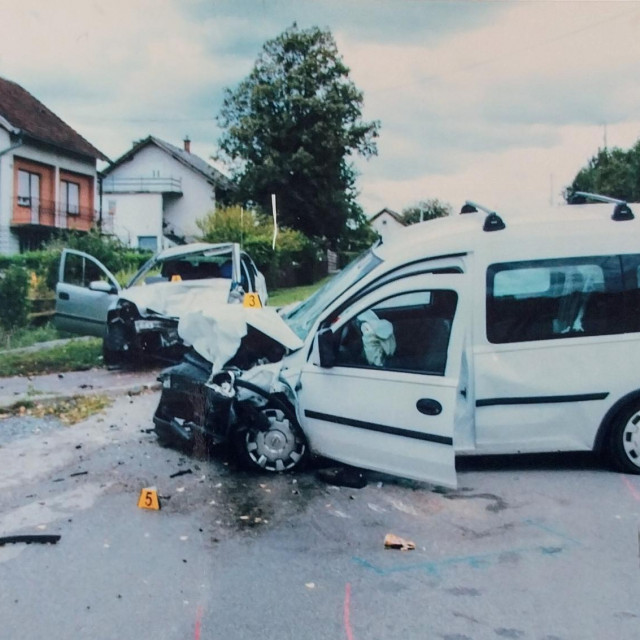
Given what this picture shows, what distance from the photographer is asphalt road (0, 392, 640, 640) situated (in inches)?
146

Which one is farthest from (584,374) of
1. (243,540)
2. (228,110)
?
(228,110)

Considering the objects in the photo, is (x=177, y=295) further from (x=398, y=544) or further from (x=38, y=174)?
(x=38, y=174)

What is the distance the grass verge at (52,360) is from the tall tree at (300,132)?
6.63m

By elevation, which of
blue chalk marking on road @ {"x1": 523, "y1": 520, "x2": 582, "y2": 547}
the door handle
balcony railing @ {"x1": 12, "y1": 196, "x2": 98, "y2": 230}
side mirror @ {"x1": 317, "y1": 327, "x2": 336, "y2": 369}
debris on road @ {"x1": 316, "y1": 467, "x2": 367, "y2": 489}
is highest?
balcony railing @ {"x1": 12, "y1": 196, "x2": 98, "y2": 230}

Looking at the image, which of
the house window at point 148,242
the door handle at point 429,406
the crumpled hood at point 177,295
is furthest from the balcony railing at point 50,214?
the door handle at point 429,406

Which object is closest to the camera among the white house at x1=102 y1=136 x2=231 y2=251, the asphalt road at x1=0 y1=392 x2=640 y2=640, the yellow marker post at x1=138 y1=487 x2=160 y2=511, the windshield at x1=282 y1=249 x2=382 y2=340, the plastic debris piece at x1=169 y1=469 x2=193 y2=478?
the asphalt road at x1=0 y1=392 x2=640 y2=640

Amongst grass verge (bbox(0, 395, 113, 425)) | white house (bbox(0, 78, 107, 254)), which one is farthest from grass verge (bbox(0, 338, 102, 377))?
white house (bbox(0, 78, 107, 254))

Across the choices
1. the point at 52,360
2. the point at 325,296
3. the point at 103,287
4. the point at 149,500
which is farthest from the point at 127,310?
the point at 149,500

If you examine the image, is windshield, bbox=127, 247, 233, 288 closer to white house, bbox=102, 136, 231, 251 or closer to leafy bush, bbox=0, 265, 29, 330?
leafy bush, bbox=0, 265, 29, 330

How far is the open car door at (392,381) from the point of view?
5.25 m

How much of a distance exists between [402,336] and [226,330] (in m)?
1.61

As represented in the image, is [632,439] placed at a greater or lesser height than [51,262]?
lesser

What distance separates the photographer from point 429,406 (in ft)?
17.3

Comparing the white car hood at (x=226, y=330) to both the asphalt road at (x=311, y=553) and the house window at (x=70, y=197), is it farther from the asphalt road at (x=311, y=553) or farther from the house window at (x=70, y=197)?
the house window at (x=70, y=197)
